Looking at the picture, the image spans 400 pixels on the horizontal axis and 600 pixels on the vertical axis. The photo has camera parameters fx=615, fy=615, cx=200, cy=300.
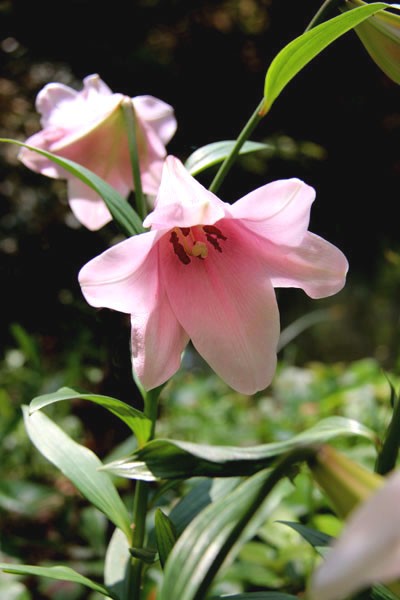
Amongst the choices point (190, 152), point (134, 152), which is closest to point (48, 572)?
point (134, 152)

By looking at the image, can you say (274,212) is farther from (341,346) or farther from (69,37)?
(341,346)

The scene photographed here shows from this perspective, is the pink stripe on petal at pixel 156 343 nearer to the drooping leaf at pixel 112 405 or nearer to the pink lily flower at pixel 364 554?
the drooping leaf at pixel 112 405

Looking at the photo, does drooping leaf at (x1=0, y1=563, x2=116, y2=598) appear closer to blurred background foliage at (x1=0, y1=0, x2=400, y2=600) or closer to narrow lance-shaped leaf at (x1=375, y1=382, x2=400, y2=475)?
narrow lance-shaped leaf at (x1=375, y1=382, x2=400, y2=475)

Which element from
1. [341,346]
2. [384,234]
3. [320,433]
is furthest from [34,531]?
[341,346]

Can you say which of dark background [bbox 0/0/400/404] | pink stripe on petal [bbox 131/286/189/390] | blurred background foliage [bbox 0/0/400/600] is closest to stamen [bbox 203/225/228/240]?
pink stripe on petal [bbox 131/286/189/390]

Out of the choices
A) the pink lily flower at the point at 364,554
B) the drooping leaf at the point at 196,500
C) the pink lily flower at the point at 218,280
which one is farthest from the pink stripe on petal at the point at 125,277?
the pink lily flower at the point at 364,554

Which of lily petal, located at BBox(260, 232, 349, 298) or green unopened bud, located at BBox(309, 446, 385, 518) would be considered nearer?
green unopened bud, located at BBox(309, 446, 385, 518)

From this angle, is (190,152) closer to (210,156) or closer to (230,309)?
(210,156)
